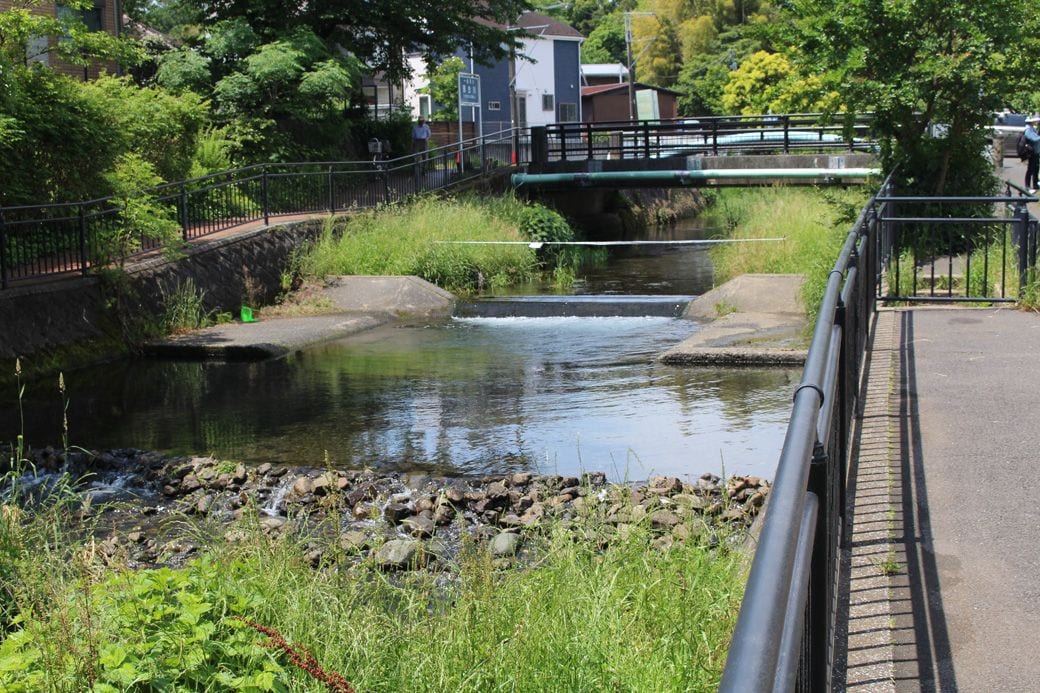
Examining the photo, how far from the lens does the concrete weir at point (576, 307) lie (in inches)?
793

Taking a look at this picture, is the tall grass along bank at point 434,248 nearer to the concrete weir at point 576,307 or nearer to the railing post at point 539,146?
the concrete weir at point 576,307

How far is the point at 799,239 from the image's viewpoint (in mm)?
22078

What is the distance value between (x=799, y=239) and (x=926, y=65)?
515cm

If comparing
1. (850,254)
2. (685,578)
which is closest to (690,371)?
(850,254)

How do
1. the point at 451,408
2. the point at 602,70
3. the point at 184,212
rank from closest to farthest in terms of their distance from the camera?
1. the point at 451,408
2. the point at 184,212
3. the point at 602,70

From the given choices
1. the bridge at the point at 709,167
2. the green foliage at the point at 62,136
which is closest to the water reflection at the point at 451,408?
the green foliage at the point at 62,136

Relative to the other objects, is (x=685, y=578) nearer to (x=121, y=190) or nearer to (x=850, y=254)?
(x=850, y=254)

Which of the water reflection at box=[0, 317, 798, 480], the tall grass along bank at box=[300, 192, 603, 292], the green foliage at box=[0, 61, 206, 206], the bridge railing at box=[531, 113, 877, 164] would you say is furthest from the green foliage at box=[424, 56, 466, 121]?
the water reflection at box=[0, 317, 798, 480]

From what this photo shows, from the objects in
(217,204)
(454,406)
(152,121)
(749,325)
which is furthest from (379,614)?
(217,204)

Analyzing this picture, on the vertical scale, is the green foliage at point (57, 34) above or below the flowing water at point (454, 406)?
above

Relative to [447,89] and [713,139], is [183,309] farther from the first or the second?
[447,89]

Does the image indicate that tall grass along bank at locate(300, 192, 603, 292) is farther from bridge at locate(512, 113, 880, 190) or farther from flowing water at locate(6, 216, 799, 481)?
bridge at locate(512, 113, 880, 190)

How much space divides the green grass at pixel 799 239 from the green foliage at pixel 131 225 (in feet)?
29.4

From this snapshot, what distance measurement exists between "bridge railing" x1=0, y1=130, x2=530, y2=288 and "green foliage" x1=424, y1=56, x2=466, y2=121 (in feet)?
83.7
